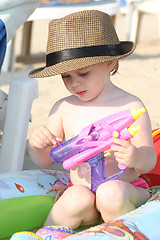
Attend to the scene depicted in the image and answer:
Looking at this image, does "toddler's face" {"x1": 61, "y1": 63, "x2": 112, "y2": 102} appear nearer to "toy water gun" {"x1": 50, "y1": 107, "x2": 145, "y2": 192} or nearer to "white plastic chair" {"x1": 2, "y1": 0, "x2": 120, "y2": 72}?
"toy water gun" {"x1": 50, "y1": 107, "x2": 145, "y2": 192}

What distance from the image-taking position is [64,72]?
7.05 ft

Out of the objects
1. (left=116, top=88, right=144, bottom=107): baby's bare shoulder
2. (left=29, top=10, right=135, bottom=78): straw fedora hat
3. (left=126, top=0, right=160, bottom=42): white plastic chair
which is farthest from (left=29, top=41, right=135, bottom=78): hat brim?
(left=126, top=0, right=160, bottom=42): white plastic chair

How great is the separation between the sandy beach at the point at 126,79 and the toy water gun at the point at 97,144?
1162 millimetres

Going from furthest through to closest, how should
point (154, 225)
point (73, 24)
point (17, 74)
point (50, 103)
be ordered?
point (17, 74)
point (50, 103)
point (73, 24)
point (154, 225)

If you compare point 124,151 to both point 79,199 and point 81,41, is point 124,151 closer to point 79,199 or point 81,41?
point 79,199

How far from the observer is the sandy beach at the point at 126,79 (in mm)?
4457

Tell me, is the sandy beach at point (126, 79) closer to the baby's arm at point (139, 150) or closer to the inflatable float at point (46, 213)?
the inflatable float at point (46, 213)

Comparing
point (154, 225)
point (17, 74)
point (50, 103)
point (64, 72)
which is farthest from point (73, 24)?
point (17, 74)

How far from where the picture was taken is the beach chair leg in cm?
255

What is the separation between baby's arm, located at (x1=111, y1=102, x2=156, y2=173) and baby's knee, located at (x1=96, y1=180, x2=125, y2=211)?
0.10 meters

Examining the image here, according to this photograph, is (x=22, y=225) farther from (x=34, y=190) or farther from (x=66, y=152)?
(x=66, y=152)

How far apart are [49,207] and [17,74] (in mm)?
3956

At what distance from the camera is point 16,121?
2.58 meters

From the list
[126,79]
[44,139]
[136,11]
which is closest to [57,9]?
[126,79]
